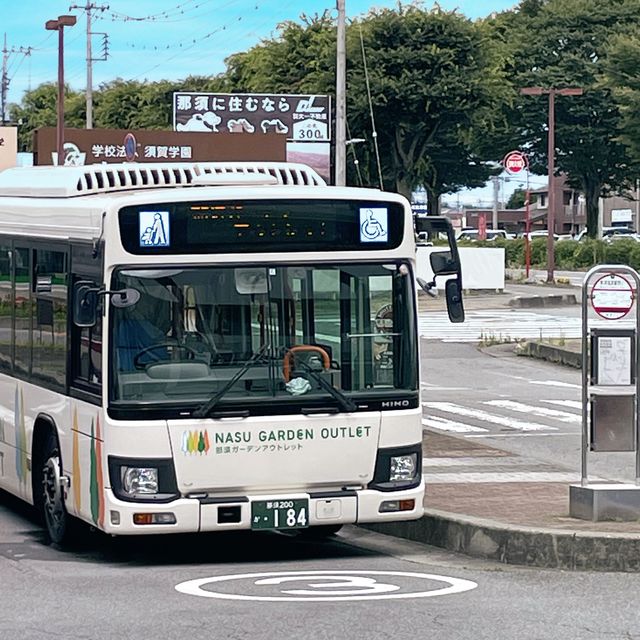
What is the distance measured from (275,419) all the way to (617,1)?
274 ft

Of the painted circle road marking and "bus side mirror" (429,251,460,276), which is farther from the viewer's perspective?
"bus side mirror" (429,251,460,276)

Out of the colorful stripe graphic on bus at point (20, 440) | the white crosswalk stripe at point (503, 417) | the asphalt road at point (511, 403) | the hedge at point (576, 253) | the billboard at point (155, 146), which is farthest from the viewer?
the hedge at point (576, 253)

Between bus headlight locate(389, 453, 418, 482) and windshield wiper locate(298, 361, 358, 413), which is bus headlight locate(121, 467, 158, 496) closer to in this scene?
windshield wiper locate(298, 361, 358, 413)

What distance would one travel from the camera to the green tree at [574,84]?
8644 cm

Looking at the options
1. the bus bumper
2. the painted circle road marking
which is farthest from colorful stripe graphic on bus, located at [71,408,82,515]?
the painted circle road marking

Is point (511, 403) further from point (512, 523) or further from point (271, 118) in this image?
point (271, 118)

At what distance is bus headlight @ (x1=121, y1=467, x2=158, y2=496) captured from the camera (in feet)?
33.6

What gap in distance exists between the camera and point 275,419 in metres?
10.4

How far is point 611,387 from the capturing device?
11336mm

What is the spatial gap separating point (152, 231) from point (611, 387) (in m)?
3.46

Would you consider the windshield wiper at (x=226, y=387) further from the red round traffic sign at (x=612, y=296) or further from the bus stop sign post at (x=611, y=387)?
the red round traffic sign at (x=612, y=296)

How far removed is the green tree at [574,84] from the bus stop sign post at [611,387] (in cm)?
7450

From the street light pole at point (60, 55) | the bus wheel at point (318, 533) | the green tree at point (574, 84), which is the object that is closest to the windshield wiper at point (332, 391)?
the bus wheel at point (318, 533)

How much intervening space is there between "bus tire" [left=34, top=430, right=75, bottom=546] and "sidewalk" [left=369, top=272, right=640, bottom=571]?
2.51m
